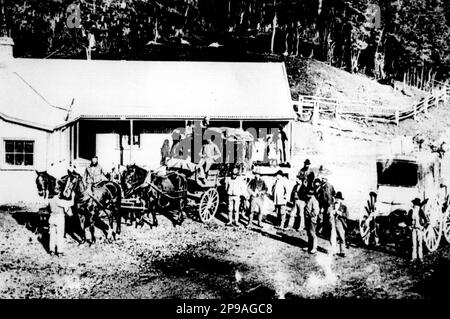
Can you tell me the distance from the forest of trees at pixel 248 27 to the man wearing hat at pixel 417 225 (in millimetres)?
3412

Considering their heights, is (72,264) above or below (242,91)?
below

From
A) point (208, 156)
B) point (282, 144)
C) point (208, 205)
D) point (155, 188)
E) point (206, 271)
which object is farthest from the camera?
point (282, 144)

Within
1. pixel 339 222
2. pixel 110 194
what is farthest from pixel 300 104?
pixel 110 194

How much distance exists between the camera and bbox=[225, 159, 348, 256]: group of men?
9.04 metres

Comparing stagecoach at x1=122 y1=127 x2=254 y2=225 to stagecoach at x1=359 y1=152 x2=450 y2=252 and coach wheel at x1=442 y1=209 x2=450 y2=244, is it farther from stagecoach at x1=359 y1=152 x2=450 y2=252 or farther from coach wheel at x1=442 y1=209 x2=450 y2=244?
coach wheel at x1=442 y1=209 x2=450 y2=244

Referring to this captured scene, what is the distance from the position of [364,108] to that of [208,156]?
15.3 ft

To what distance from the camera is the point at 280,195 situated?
10773 mm

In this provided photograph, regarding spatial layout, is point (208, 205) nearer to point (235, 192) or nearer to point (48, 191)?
point (235, 192)

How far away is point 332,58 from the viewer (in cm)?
1227

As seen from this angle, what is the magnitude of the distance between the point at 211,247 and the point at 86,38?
557 cm

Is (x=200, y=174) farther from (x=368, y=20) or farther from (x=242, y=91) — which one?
(x=368, y=20)

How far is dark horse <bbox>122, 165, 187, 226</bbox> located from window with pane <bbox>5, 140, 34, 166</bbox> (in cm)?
224
